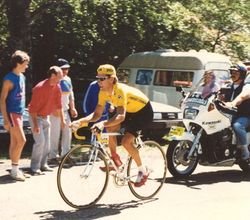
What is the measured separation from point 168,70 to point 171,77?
0.75 ft

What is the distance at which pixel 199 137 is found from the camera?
782 cm

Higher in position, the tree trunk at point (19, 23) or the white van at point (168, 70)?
the tree trunk at point (19, 23)

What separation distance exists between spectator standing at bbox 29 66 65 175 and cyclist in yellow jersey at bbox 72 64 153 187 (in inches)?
63.9

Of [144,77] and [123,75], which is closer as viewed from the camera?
[144,77]

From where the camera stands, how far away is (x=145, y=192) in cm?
664

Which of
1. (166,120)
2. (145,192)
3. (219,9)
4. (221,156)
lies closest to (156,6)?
(219,9)

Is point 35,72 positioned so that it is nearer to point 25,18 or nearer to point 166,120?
point 25,18

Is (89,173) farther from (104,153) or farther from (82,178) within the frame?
(104,153)

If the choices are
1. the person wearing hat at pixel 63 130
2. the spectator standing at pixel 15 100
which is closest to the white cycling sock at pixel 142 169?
the spectator standing at pixel 15 100

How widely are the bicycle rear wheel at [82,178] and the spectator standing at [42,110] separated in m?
1.87

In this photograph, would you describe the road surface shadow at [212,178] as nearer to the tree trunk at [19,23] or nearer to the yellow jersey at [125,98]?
the yellow jersey at [125,98]

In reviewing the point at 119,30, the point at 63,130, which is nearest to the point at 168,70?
the point at 119,30

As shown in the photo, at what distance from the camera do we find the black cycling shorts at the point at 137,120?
250 inches

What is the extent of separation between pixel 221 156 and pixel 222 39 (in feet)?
44.4
